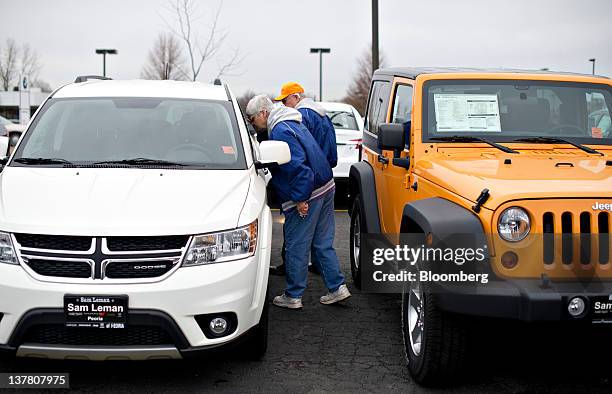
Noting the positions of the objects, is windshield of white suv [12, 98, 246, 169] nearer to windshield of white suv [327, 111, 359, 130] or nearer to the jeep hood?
the jeep hood

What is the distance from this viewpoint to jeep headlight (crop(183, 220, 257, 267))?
161 inches

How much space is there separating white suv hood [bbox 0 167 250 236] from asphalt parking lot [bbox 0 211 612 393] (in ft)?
3.24

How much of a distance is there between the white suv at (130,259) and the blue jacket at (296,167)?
868 mm

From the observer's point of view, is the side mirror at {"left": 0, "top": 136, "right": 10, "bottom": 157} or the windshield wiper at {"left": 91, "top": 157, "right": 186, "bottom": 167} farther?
the side mirror at {"left": 0, "top": 136, "right": 10, "bottom": 157}

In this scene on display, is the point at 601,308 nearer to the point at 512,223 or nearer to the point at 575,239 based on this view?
the point at 575,239

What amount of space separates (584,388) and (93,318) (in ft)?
9.22

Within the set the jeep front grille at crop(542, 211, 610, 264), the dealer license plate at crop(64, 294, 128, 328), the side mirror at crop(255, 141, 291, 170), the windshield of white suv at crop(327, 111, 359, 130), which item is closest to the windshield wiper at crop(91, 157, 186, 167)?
the side mirror at crop(255, 141, 291, 170)

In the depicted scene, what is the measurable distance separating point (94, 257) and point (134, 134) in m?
1.51

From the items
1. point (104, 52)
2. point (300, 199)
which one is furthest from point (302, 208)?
point (104, 52)

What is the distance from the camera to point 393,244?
532 cm

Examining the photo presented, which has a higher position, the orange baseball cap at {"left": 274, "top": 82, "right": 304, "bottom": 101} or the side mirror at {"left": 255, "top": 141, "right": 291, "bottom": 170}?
the orange baseball cap at {"left": 274, "top": 82, "right": 304, "bottom": 101}

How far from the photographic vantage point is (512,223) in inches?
154

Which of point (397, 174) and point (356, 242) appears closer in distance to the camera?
point (397, 174)

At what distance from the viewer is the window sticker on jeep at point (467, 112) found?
5.37 meters
